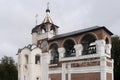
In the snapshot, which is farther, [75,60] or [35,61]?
[35,61]

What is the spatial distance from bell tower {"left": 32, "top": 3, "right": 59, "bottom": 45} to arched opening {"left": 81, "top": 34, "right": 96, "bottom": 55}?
16.2ft

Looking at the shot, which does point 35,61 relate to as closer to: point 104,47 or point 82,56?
point 82,56

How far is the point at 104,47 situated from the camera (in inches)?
858

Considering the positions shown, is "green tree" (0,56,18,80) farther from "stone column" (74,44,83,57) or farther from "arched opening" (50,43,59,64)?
"stone column" (74,44,83,57)

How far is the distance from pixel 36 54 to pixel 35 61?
95 centimetres

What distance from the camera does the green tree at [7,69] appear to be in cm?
3997

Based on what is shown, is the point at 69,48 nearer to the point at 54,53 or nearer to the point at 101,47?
the point at 54,53

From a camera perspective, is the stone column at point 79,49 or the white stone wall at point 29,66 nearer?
the stone column at point 79,49

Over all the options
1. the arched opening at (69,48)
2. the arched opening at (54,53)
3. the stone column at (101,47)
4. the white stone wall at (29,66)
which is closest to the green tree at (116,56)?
the arched opening at (69,48)

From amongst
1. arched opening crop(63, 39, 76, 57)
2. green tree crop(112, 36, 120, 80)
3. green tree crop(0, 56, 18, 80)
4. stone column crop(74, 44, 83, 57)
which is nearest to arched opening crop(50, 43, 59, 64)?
arched opening crop(63, 39, 76, 57)

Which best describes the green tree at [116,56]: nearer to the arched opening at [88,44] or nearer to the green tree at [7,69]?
the arched opening at [88,44]

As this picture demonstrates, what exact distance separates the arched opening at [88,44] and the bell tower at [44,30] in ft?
16.2

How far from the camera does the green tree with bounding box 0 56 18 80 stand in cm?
3997

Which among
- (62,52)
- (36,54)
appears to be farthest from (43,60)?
(62,52)
